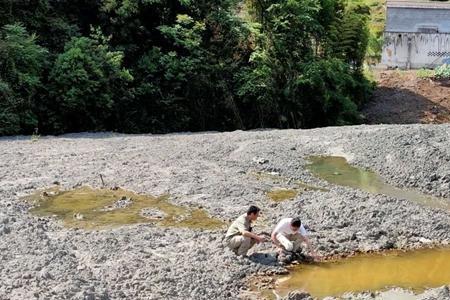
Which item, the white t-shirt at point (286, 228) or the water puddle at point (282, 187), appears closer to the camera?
the white t-shirt at point (286, 228)

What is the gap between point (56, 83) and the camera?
75.2 feet

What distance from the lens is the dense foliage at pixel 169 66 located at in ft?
74.5

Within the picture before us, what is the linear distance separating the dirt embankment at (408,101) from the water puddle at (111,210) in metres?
17.1

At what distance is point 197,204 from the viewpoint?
44.5ft

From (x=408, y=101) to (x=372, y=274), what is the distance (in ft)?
70.4

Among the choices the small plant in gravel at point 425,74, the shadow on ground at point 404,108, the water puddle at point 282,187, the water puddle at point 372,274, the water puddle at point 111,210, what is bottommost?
the water puddle at point 372,274

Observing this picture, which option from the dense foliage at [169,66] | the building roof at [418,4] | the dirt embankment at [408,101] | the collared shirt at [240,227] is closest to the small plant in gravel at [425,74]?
the dirt embankment at [408,101]

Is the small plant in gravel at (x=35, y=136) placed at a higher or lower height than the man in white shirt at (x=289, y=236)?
higher

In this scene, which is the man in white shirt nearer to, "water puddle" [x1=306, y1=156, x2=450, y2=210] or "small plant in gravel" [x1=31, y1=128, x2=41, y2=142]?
"water puddle" [x1=306, y1=156, x2=450, y2=210]


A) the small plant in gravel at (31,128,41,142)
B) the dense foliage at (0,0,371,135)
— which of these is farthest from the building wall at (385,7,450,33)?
the small plant in gravel at (31,128,41,142)

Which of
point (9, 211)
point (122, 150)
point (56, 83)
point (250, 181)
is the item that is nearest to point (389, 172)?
point (250, 181)

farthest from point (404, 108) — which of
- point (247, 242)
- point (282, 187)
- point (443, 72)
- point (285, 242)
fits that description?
point (247, 242)

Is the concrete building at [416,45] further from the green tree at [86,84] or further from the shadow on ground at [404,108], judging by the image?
the green tree at [86,84]

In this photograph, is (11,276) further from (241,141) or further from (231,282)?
(241,141)
